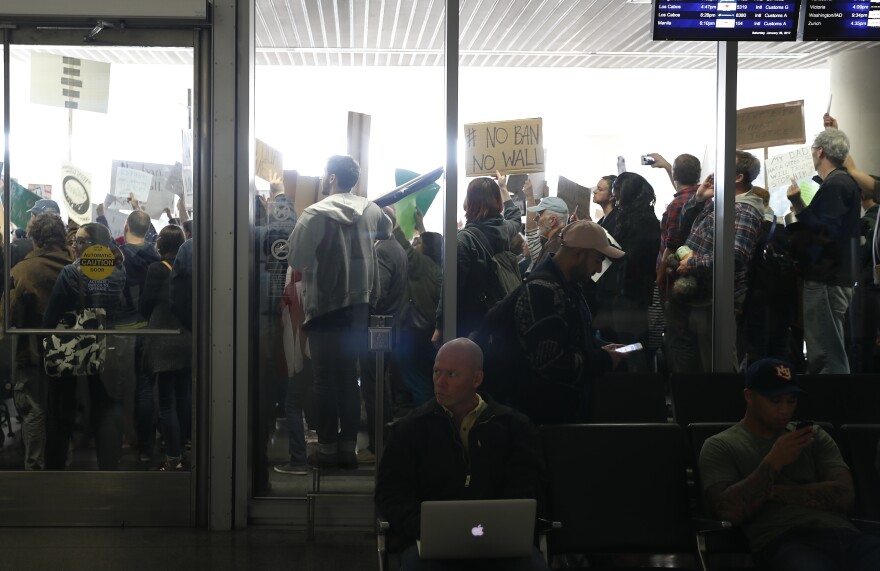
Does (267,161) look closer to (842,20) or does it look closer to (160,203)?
(160,203)

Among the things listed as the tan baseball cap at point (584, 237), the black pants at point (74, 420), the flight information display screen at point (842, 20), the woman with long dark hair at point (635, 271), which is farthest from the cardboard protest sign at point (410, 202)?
the flight information display screen at point (842, 20)

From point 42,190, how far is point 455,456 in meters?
3.29

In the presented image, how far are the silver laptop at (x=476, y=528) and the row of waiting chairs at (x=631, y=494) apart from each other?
0.54 metres

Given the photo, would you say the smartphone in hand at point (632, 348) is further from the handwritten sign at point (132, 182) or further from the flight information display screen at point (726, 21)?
the handwritten sign at point (132, 182)

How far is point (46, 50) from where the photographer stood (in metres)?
5.65

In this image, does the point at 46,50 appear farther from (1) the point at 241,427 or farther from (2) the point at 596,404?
(2) the point at 596,404

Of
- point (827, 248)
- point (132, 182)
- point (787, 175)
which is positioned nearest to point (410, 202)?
point (132, 182)

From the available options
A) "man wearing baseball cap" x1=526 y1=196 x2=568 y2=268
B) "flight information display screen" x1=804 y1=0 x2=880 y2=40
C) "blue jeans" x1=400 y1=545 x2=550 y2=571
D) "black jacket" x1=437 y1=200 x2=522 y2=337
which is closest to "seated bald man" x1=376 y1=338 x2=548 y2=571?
"blue jeans" x1=400 y1=545 x2=550 y2=571

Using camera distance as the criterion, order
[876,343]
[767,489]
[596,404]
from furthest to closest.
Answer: [876,343] → [596,404] → [767,489]

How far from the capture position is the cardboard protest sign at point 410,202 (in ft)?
19.1

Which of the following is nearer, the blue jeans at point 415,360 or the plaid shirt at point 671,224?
the blue jeans at point 415,360

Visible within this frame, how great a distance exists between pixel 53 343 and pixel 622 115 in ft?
12.3

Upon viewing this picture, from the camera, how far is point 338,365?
19.4ft

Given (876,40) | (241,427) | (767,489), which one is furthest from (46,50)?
(876,40)
